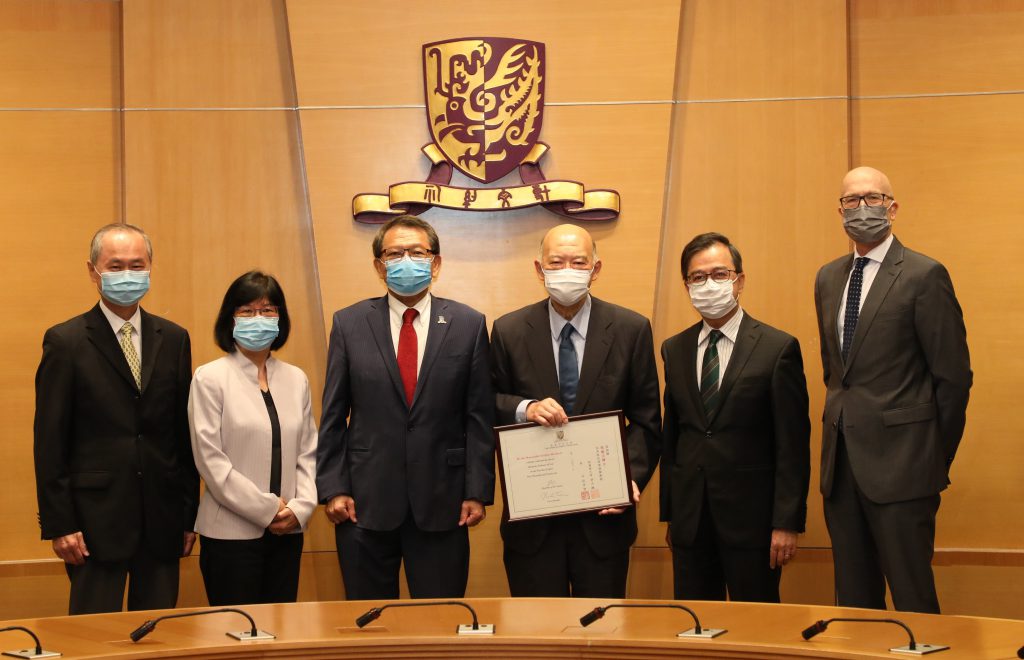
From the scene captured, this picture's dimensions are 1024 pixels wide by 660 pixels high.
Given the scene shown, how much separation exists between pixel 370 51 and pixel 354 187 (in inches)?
24.4

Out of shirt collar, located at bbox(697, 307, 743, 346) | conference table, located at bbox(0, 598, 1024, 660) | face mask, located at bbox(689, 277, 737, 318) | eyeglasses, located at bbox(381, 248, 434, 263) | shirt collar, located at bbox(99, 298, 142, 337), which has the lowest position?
conference table, located at bbox(0, 598, 1024, 660)

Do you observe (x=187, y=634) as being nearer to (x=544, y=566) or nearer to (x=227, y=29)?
(x=544, y=566)

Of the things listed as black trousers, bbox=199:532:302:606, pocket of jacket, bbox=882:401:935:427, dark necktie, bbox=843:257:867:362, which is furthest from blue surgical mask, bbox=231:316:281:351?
pocket of jacket, bbox=882:401:935:427

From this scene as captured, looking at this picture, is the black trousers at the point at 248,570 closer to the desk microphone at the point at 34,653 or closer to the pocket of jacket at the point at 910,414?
the desk microphone at the point at 34,653

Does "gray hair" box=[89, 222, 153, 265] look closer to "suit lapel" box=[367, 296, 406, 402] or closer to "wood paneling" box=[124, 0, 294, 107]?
"suit lapel" box=[367, 296, 406, 402]

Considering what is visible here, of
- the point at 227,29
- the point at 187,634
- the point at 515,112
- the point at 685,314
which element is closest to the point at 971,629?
the point at 187,634

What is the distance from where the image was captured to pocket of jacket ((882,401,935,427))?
3291 mm

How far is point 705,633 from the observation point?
2.19m

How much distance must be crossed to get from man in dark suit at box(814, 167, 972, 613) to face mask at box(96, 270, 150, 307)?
235 centimetres

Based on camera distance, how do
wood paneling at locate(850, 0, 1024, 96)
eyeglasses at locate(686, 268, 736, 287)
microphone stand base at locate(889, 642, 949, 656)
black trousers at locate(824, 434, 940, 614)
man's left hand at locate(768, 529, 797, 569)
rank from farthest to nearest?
wood paneling at locate(850, 0, 1024, 96), eyeglasses at locate(686, 268, 736, 287), man's left hand at locate(768, 529, 797, 569), black trousers at locate(824, 434, 940, 614), microphone stand base at locate(889, 642, 949, 656)

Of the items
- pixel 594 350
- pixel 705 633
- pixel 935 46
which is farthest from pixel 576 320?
pixel 935 46

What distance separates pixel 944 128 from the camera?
15.5 feet

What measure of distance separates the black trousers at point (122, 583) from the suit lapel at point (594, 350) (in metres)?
1.49

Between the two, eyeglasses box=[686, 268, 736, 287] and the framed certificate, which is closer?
the framed certificate
